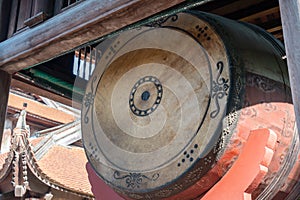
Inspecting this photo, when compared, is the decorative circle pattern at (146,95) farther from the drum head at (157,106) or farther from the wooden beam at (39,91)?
the wooden beam at (39,91)

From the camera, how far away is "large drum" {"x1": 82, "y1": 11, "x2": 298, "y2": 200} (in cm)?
170

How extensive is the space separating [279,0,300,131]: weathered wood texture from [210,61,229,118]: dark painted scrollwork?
633 mm

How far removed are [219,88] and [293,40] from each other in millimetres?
677

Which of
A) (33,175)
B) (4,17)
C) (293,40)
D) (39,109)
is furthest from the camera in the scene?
(39,109)

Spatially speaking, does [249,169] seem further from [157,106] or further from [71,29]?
[71,29]

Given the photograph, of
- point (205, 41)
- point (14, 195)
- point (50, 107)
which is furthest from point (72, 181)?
point (50, 107)

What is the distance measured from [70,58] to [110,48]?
456 millimetres

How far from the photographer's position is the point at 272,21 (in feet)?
8.54

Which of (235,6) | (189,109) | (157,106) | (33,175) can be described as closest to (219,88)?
(189,109)

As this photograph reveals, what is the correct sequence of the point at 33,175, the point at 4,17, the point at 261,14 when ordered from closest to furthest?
the point at 4,17 < the point at 261,14 < the point at 33,175

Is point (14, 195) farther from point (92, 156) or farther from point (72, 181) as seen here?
point (92, 156)

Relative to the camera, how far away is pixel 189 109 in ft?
5.88

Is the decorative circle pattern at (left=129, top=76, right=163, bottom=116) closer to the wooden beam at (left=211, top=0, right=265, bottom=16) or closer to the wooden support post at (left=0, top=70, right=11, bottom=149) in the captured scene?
the wooden support post at (left=0, top=70, right=11, bottom=149)

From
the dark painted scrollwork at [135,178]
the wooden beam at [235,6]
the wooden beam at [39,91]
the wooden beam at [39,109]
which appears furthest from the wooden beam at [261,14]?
the wooden beam at [39,109]
